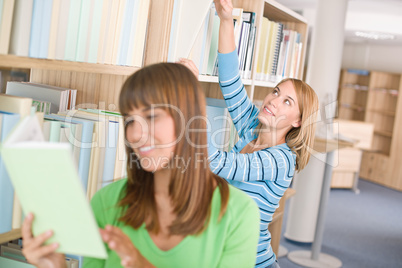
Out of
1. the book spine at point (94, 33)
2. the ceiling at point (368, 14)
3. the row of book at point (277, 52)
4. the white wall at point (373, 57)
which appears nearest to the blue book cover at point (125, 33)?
the book spine at point (94, 33)

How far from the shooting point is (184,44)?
1.72m

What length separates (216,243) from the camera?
47.0 inches

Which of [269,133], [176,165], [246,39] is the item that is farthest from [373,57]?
[176,165]

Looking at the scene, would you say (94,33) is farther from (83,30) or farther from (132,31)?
(132,31)

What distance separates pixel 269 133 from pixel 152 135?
97cm

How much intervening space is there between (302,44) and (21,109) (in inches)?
96.7

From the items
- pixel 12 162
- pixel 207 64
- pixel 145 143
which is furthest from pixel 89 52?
pixel 207 64

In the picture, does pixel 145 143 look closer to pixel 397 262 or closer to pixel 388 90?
pixel 397 262

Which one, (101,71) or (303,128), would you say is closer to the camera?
(101,71)

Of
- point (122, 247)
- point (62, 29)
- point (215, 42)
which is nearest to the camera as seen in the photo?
point (122, 247)

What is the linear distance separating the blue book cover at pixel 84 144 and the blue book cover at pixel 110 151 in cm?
7

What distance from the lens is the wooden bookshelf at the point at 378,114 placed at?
8.28 metres

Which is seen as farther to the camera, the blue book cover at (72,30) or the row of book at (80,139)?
the blue book cover at (72,30)

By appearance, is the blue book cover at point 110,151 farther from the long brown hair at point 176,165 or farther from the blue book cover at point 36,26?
the blue book cover at point 36,26
